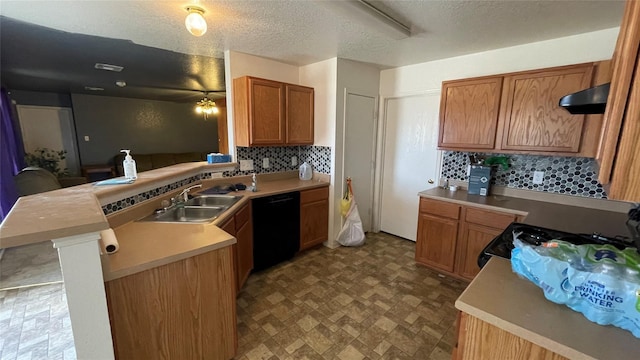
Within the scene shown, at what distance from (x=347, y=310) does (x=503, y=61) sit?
2876 millimetres

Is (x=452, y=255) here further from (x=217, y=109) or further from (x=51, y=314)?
(x=217, y=109)

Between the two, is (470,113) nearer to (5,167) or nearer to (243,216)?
(243,216)

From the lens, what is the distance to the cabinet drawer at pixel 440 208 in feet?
8.46

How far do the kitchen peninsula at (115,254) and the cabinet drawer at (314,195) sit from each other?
1.08m

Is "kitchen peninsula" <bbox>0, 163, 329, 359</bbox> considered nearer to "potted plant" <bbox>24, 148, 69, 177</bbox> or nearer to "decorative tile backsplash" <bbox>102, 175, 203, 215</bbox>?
"decorative tile backsplash" <bbox>102, 175, 203, 215</bbox>

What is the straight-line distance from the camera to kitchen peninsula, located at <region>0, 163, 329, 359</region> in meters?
1.06

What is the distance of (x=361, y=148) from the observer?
3602 millimetres

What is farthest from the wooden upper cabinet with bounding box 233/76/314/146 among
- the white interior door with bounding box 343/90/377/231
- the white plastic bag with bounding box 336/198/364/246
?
the white plastic bag with bounding box 336/198/364/246

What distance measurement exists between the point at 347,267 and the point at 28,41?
13.5 ft

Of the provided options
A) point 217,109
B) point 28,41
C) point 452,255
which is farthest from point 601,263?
point 217,109

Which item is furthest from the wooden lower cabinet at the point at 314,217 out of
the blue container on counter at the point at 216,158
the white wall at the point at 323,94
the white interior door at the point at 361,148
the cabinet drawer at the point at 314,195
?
Answer: the blue container on counter at the point at 216,158

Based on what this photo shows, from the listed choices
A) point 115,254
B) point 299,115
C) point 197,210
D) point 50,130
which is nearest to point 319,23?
point 299,115

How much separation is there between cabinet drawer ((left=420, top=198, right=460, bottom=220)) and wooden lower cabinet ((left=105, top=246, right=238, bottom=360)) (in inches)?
81.2

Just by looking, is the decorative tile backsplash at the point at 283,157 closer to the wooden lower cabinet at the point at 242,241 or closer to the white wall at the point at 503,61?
the wooden lower cabinet at the point at 242,241
